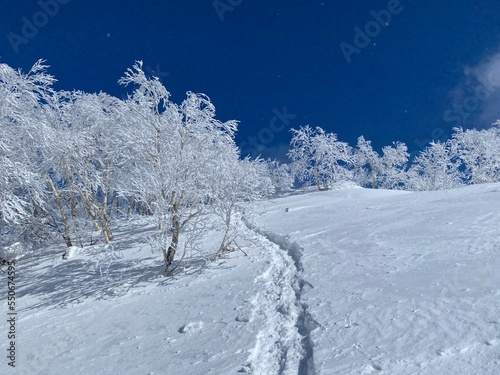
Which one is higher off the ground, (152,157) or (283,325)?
(152,157)

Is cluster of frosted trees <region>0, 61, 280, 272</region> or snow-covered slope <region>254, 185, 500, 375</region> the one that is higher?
cluster of frosted trees <region>0, 61, 280, 272</region>

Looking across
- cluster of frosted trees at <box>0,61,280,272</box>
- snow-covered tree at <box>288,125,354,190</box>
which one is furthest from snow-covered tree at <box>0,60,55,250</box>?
snow-covered tree at <box>288,125,354,190</box>

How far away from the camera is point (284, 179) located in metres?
49.6

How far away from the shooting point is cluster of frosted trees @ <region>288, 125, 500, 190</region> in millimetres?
34844

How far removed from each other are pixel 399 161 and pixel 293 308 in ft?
129

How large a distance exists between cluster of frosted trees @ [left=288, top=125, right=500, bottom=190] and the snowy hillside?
2415 cm

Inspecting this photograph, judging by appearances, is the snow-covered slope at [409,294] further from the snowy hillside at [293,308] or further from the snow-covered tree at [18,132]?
the snow-covered tree at [18,132]

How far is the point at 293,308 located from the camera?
5883 millimetres

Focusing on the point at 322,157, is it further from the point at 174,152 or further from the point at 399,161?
the point at 174,152

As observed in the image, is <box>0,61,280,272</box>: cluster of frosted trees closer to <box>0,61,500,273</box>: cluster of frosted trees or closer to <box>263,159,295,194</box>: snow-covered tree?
<box>0,61,500,273</box>: cluster of frosted trees

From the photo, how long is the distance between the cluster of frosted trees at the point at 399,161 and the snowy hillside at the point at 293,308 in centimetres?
2415

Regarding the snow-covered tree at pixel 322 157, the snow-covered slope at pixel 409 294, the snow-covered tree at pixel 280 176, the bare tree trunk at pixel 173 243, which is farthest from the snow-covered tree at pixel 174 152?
the snow-covered tree at pixel 280 176

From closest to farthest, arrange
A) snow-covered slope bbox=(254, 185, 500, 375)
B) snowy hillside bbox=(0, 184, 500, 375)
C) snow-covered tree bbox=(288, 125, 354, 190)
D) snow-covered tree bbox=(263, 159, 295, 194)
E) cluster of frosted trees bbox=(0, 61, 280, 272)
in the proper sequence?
1. snow-covered slope bbox=(254, 185, 500, 375)
2. snowy hillside bbox=(0, 184, 500, 375)
3. cluster of frosted trees bbox=(0, 61, 280, 272)
4. snow-covered tree bbox=(288, 125, 354, 190)
5. snow-covered tree bbox=(263, 159, 295, 194)

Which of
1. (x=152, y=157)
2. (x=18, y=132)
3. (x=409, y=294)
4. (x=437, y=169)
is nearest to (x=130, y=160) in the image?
(x=152, y=157)
